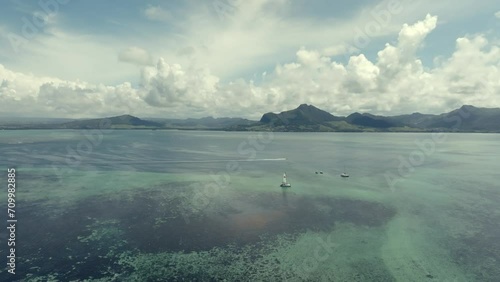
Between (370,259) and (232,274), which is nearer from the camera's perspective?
(232,274)

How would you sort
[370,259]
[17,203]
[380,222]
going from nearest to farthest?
1. [370,259]
2. [380,222]
3. [17,203]

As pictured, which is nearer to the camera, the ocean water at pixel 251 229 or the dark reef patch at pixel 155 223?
the ocean water at pixel 251 229

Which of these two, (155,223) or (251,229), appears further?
(155,223)

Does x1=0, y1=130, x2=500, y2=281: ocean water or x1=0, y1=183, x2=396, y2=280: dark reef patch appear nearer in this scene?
x1=0, y1=130, x2=500, y2=281: ocean water

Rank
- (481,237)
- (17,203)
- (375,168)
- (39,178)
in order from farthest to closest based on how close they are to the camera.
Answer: (375,168), (39,178), (17,203), (481,237)

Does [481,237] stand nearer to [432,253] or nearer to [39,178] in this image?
[432,253]

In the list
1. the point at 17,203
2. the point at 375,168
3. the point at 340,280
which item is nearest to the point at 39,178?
the point at 17,203

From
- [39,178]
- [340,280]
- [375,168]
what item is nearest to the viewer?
[340,280]

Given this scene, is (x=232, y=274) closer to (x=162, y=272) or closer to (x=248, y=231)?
(x=162, y=272)

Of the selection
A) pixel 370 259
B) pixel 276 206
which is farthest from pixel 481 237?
pixel 276 206
